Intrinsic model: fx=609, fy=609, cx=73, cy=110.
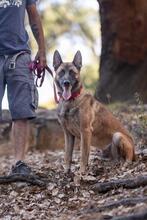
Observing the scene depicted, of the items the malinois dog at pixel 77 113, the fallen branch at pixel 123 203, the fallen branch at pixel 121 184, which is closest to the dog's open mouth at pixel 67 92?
the malinois dog at pixel 77 113

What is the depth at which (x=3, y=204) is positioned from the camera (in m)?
6.80

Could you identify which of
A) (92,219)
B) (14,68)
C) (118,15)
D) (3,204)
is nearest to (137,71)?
(118,15)

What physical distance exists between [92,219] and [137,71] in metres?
8.07

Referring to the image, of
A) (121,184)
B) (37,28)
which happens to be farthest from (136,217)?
(37,28)

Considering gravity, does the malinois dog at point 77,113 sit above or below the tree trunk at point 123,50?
below

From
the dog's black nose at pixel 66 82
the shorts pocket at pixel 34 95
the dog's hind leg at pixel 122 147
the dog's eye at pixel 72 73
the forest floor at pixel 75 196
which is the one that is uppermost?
the dog's eye at pixel 72 73

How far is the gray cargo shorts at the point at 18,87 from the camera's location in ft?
24.3

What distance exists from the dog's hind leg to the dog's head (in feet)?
2.99

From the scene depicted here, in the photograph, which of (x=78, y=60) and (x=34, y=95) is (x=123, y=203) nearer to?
(x=34, y=95)

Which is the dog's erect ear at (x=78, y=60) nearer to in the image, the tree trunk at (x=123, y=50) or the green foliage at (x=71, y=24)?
the tree trunk at (x=123, y=50)

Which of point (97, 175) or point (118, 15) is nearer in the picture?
point (97, 175)

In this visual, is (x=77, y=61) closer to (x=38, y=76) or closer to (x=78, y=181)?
(x=38, y=76)

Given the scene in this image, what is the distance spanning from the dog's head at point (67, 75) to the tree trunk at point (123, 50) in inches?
193

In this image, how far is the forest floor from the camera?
582 cm
